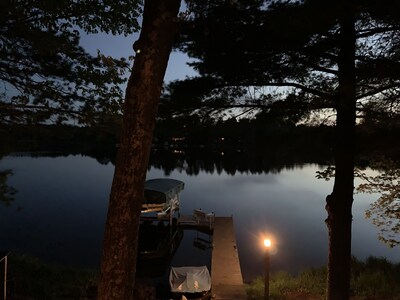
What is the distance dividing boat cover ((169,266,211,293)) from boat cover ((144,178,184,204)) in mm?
10406

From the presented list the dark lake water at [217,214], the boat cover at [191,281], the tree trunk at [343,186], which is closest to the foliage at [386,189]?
the tree trunk at [343,186]

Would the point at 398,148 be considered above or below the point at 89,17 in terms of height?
below

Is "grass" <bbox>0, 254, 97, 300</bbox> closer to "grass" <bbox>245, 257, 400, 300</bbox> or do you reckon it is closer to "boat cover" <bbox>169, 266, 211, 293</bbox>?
"boat cover" <bbox>169, 266, 211, 293</bbox>

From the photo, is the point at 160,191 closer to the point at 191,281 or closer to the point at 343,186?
the point at 191,281

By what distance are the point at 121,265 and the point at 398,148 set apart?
6876 mm

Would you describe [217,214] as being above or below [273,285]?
below

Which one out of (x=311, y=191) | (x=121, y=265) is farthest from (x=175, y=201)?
(x=311, y=191)

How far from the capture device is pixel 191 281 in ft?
Result: 38.3

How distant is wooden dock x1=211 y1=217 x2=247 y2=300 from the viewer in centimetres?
1043

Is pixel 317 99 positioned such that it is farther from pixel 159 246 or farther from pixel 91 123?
pixel 159 246

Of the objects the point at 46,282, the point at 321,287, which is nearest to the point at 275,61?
the point at 321,287

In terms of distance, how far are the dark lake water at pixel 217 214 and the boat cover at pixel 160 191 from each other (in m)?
3.12

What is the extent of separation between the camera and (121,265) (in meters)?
3.78

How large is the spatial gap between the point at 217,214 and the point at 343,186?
94.6 ft
